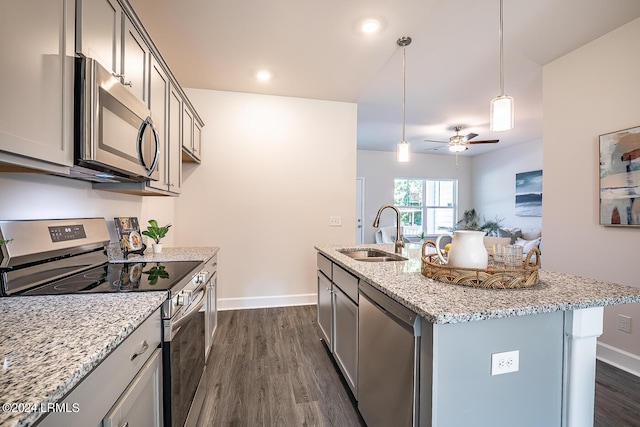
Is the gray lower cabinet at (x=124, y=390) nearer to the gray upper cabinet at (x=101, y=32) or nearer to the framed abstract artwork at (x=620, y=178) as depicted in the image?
the gray upper cabinet at (x=101, y=32)

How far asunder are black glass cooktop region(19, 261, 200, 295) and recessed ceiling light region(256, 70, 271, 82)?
2.14 metres

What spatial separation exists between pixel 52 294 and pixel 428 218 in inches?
286

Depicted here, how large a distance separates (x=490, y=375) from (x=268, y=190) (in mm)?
2983

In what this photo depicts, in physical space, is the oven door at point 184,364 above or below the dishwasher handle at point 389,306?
below

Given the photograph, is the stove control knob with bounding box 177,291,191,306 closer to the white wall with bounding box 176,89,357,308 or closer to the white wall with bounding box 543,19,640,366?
the white wall with bounding box 176,89,357,308

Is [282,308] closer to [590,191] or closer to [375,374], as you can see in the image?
[375,374]

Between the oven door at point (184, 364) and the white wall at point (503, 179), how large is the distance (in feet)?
20.3

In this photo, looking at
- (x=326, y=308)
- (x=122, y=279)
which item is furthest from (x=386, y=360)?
(x=122, y=279)

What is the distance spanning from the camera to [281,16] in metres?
2.12

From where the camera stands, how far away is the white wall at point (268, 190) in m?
3.41

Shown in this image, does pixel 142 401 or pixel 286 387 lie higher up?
pixel 142 401

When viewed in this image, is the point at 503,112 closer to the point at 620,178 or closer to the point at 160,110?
the point at 620,178

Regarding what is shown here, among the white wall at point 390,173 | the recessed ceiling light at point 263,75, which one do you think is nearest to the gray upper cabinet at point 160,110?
the recessed ceiling light at point 263,75

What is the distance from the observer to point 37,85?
2.96 ft
